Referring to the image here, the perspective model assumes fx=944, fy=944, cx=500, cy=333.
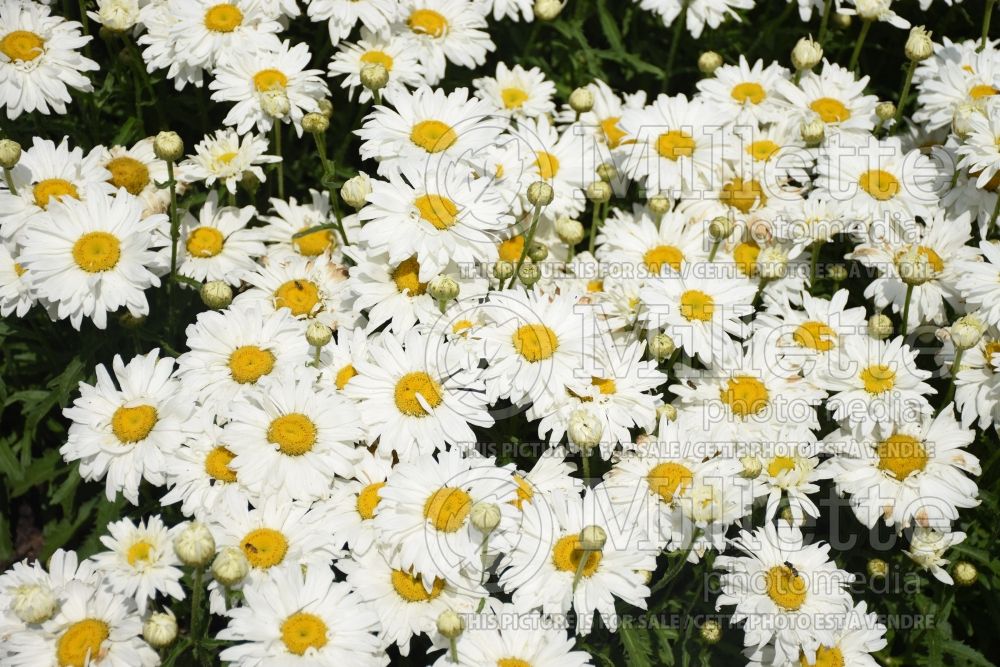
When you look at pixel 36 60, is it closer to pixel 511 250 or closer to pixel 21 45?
pixel 21 45

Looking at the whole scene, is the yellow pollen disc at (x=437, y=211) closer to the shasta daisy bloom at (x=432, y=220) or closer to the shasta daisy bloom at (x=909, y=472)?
the shasta daisy bloom at (x=432, y=220)

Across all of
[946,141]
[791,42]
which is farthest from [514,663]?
[791,42]

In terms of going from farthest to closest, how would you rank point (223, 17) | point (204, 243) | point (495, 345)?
1. point (223, 17)
2. point (204, 243)
3. point (495, 345)

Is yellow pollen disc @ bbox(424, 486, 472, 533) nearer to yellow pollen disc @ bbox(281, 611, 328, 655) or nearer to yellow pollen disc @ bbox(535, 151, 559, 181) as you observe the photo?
yellow pollen disc @ bbox(281, 611, 328, 655)

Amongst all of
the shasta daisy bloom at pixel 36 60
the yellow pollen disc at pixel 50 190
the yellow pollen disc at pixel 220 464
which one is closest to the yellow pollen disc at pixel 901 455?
the yellow pollen disc at pixel 220 464

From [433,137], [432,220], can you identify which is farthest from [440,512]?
[433,137]

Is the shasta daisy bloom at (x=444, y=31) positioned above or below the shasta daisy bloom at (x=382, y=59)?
above
